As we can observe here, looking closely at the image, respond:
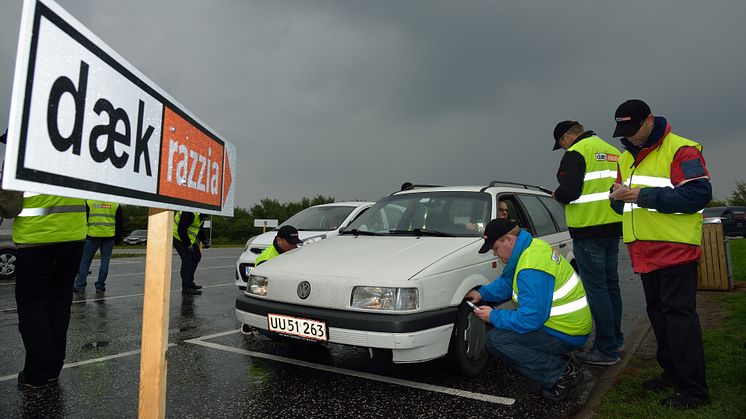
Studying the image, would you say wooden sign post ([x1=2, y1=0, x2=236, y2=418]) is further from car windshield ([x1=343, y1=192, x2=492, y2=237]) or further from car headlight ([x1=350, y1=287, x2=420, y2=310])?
car windshield ([x1=343, y1=192, x2=492, y2=237])

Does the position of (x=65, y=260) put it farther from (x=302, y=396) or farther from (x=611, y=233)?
(x=611, y=233)

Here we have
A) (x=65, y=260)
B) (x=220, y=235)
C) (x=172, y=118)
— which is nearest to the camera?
(x=172, y=118)

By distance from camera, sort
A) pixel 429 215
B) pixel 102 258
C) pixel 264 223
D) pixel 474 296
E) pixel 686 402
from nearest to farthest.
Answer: pixel 686 402
pixel 474 296
pixel 429 215
pixel 102 258
pixel 264 223

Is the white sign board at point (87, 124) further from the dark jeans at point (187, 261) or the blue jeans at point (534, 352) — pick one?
the dark jeans at point (187, 261)

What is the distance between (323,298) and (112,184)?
2079mm

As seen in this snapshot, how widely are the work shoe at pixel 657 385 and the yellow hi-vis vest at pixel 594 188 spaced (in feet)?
4.20

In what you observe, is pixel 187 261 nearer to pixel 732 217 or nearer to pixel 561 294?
pixel 561 294

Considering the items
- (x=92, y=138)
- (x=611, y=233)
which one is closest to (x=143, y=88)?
(x=92, y=138)

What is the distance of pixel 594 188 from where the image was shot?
4.02 meters

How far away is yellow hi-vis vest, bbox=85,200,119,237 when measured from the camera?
7719mm

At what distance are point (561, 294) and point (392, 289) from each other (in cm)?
110

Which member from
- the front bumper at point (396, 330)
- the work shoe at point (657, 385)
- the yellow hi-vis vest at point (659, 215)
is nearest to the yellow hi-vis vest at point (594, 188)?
the yellow hi-vis vest at point (659, 215)

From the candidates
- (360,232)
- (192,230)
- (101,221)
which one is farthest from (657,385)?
(101,221)

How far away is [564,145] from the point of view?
4383mm
